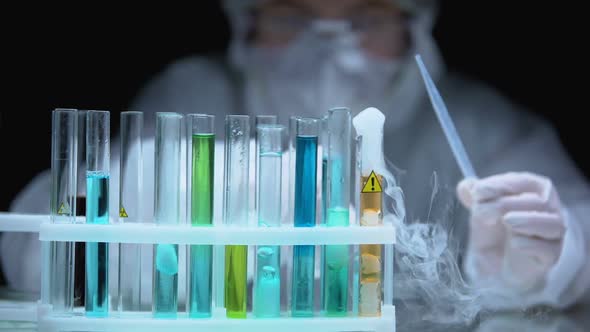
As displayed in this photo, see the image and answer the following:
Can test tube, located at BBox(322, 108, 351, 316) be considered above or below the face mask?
below

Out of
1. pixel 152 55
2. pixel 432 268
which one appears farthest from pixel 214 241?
pixel 152 55

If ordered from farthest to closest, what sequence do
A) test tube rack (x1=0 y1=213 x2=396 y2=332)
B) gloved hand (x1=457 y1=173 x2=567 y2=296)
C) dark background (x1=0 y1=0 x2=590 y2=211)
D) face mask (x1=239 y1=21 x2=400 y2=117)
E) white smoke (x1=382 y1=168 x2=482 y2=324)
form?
dark background (x1=0 y1=0 x2=590 y2=211), face mask (x1=239 y1=21 x2=400 y2=117), gloved hand (x1=457 y1=173 x2=567 y2=296), white smoke (x1=382 y1=168 x2=482 y2=324), test tube rack (x1=0 y1=213 x2=396 y2=332)

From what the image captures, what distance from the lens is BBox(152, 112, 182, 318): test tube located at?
1.04 m

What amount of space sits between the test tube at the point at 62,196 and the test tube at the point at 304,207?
1.00 feet

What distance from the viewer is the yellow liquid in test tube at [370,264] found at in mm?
1050

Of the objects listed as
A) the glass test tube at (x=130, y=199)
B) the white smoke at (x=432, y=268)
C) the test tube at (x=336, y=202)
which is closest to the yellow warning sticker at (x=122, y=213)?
the glass test tube at (x=130, y=199)

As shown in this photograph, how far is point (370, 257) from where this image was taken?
3.47 feet

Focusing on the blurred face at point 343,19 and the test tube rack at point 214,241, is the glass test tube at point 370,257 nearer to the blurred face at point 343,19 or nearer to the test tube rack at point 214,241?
the test tube rack at point 214,241

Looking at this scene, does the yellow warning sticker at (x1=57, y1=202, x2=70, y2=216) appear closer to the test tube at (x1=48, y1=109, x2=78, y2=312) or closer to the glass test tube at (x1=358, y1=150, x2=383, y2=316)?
the test tube at (x1=48, y1=109, x2=78, y2=312)

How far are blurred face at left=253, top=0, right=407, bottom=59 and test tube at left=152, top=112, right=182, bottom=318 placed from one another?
7.20 feet

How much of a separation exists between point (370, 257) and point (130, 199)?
13.3 inches

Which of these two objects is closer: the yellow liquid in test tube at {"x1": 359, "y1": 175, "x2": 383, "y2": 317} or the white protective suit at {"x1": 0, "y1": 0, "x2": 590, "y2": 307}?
the yellow liquid in test tube at {"x1": 359, "y1": 175, "x2": 383, "y2": 317}

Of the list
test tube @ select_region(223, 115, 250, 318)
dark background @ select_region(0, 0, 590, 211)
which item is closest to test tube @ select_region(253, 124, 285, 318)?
test tube @ select_region(223, 115, 250, 318)

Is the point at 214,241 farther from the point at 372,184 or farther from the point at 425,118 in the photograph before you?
the point at 425,118
